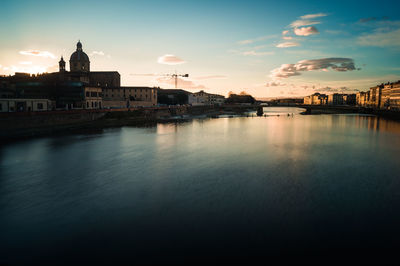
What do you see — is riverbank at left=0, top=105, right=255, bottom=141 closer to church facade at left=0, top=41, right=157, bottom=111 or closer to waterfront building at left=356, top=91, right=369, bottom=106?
church facade at left=0, top=41, right=157, bottom=111

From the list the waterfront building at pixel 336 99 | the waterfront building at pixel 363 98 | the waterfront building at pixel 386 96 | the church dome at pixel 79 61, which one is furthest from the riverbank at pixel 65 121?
the waterfront building at pixel 336 99

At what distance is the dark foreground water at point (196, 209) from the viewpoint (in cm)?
884

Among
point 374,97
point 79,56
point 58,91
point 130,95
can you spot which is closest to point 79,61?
point 79,56

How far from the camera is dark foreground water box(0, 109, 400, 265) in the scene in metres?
8.84

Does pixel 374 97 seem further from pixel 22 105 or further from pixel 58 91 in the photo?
pixel 22 105

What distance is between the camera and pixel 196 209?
1227 cm

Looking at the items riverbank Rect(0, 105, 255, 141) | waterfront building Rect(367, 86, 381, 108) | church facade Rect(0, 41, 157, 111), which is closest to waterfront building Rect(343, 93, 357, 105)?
waterfront building Rect(367, 86, 381, 108)

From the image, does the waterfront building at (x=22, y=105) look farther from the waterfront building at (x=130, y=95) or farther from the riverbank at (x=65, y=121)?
the waterfront building at (x=130, y=95)

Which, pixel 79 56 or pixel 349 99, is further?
pixel 349 99

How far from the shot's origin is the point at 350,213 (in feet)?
38.9

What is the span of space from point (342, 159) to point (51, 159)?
27.8 meters

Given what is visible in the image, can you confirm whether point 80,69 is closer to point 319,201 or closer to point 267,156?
point 267,156

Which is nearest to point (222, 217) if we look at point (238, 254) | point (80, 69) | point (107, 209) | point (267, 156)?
point (238, 254)

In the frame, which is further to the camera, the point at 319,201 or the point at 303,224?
the point at 319,201
